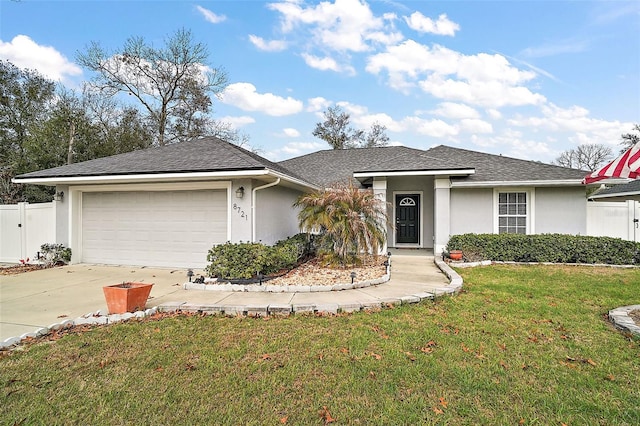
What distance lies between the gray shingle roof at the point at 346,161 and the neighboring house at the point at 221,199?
0.69 feet

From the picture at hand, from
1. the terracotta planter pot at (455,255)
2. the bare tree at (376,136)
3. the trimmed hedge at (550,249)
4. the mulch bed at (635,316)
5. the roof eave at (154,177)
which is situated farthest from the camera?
the bare tree at (376,136)

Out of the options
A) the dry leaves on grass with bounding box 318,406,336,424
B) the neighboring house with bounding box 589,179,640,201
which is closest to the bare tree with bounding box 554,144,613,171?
the neighboring house with bounding box 589,179,640,201

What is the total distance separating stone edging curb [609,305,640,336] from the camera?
4309mm

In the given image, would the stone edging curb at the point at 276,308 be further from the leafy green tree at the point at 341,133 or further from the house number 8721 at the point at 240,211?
the leafy green tree at the point at 341,133

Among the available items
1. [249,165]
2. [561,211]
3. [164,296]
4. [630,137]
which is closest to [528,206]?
[561,211]

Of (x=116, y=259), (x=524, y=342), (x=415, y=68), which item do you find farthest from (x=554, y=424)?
(x=415, y=68)

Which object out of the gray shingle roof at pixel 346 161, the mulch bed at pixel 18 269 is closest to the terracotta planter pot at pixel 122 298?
the mulch bed at pixel 18 269

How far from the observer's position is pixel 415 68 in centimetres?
1453

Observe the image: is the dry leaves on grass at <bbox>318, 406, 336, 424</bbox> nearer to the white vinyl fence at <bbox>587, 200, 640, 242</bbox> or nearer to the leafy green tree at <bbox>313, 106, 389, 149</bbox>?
the white vinyl fence at <bbox>587, 200, 640, 242</bbox>

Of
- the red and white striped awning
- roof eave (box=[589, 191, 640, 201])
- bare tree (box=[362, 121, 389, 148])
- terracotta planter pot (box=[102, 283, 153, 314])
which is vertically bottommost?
terracotta planter pot (box=[102, 283, 153, 314])

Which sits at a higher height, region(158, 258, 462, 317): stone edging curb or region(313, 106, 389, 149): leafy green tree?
region(313, 106, 389, 149): leafy green tree

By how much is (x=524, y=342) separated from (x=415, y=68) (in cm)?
1344

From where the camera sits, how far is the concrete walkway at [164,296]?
17.0ft

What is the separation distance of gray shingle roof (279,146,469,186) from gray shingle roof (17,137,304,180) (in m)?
4.82
